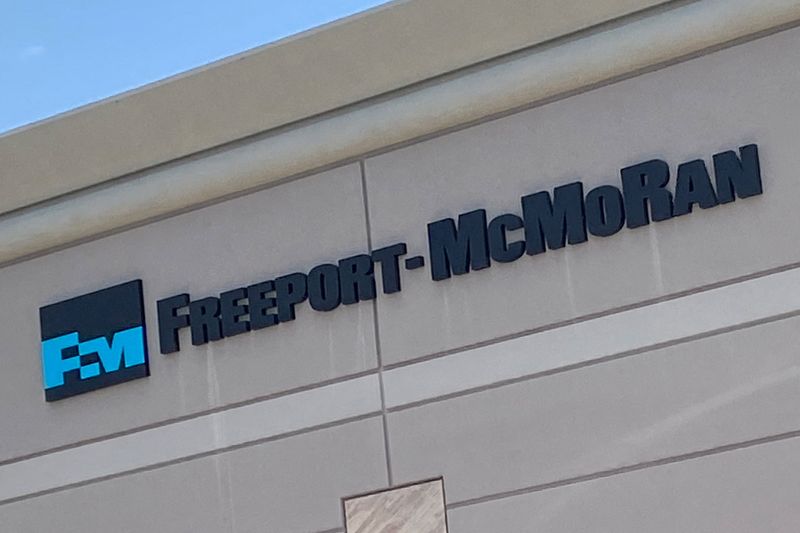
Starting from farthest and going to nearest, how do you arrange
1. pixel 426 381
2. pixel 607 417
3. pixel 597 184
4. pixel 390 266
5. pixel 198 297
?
pixel 198 297, pixel 390 266, pixel 426 381, pixel 597 184, pixel 607 417

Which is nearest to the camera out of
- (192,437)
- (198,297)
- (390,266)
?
(390,266)

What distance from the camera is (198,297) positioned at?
11164 mm

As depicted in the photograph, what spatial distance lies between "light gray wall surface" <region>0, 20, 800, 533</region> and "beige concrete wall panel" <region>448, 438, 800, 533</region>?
13 mm

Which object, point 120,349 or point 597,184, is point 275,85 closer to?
point 120,349

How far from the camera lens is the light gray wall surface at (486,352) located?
943 centimetres

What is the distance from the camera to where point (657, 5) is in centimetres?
992

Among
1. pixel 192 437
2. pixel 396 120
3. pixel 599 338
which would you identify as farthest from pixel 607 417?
pixel 192 437

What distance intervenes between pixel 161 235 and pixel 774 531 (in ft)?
14.8

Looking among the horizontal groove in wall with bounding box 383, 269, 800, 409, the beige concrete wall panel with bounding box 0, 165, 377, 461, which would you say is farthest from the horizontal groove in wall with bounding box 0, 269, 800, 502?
the beige concrete wall panel with bounding box 0, 165, 377, 461

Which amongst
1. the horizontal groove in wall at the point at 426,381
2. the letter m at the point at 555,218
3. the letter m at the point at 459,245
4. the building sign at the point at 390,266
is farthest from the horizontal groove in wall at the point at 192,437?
the letter m at the point at 555,218

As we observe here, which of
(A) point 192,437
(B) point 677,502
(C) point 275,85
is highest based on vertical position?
(C) point 275,85

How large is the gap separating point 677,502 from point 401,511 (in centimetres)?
172

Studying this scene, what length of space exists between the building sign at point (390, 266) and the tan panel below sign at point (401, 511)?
1213mm

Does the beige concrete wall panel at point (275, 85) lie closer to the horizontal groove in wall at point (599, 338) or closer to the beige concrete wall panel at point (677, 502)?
the horizontal groove in wall at point (599, 338)
